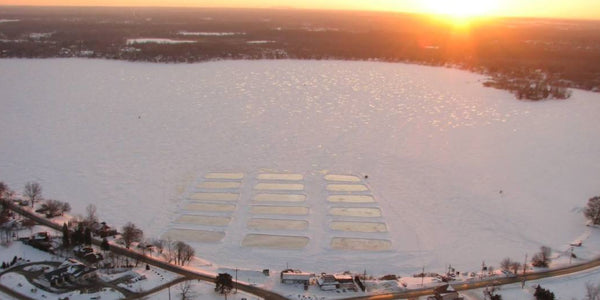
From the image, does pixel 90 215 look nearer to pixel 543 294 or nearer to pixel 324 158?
pixel 324 158

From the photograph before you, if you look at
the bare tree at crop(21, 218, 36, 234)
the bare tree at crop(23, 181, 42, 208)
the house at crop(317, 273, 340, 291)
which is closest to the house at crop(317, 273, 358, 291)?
the house at crop(317, 273, 340, 291)

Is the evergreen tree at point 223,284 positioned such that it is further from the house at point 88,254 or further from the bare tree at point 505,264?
the bare tree at point 505,264

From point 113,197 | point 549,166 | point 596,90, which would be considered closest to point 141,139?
point 113,197

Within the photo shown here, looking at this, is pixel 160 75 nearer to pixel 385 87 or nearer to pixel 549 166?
pixel 385 87

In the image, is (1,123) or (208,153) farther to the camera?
(1,123)

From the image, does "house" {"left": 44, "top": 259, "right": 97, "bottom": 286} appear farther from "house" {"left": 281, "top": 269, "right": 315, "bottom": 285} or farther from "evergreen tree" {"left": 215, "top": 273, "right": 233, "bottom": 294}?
"house" {"left": 281, "top": 269, "right": 315, "bottom": 285}

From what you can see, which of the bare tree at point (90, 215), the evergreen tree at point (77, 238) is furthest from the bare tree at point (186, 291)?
the bare tree at point (90, 215)

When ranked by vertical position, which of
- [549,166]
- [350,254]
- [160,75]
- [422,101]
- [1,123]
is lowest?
[350,254]
